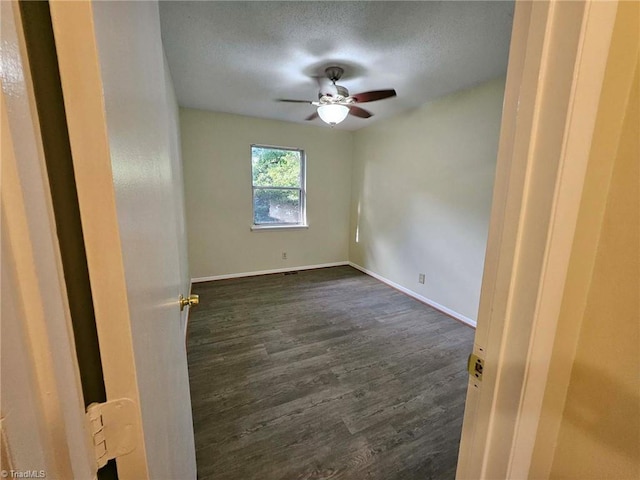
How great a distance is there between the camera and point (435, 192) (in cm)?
315

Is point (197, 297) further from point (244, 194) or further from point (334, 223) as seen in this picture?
point (334, 223)

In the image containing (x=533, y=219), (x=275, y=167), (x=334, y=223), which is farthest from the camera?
(x=334, y=223)

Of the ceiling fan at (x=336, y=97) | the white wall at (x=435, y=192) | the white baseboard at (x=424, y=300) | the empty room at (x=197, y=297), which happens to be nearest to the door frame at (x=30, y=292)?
the empty room at (x=197, y=297)

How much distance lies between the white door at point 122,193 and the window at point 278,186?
3.49m

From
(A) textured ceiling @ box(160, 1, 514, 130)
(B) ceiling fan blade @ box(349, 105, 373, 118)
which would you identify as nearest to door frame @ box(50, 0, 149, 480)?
(A) textured ceiling @ box(160, 1, 514, 130)

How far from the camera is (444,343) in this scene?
2.50 m

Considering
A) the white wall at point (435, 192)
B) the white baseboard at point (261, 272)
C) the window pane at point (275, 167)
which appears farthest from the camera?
the window pane at point (275, 167)

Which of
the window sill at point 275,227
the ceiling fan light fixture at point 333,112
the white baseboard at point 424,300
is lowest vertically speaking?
the white baseboard at point 424,300

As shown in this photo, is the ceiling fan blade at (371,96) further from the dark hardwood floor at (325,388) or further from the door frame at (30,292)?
the door frame at (30,292)

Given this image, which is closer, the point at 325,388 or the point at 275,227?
the point at 325,388

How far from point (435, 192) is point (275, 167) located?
7.58ft

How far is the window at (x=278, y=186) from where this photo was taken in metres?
4.12

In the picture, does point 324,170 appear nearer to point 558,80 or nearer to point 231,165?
point 231,165

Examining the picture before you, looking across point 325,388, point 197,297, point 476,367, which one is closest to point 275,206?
point 325,388
